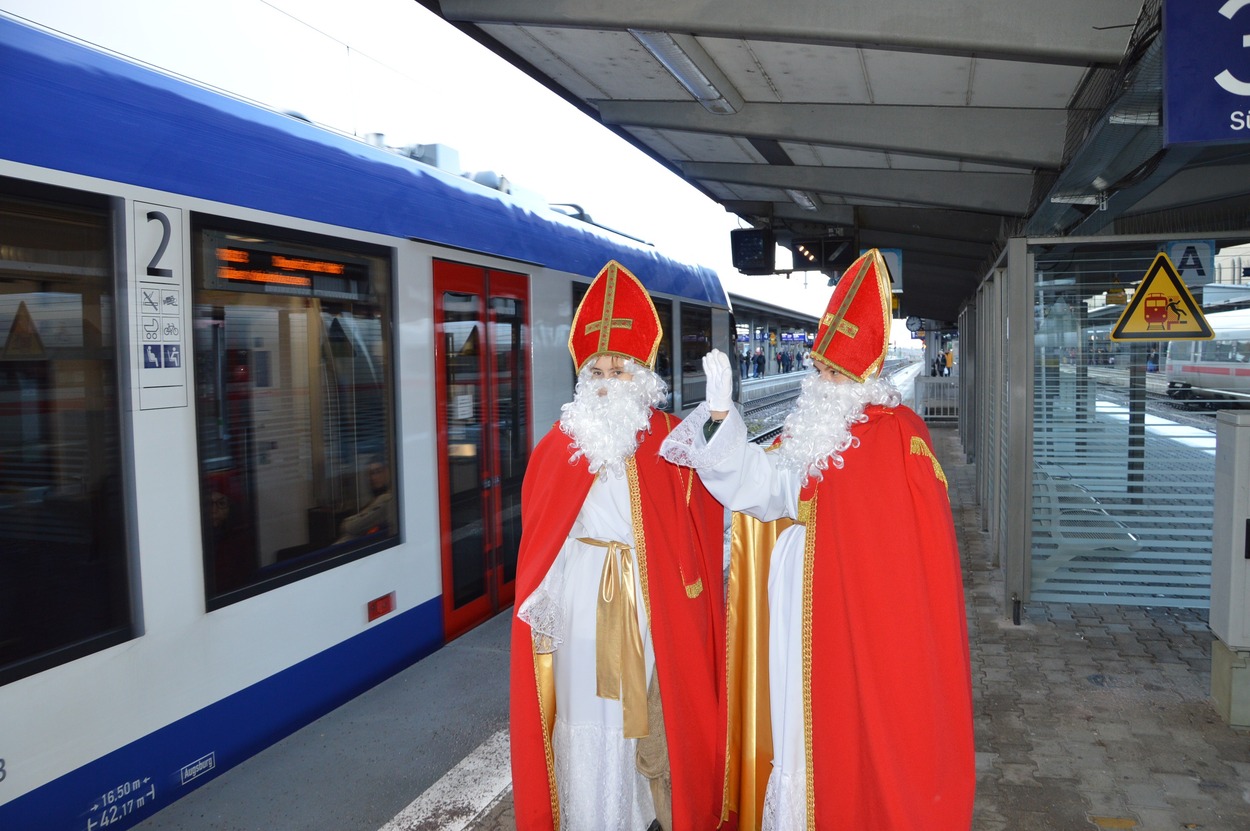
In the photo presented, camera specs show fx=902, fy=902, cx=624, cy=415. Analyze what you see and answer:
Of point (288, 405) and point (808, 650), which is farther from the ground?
point (288, 405)

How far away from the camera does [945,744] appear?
2867 millimetres

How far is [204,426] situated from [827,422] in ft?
8.12

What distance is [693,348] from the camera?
9977mm

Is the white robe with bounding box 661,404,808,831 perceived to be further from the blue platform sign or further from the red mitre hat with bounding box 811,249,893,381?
the blue platform sign

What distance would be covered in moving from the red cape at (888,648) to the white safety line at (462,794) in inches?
58.7

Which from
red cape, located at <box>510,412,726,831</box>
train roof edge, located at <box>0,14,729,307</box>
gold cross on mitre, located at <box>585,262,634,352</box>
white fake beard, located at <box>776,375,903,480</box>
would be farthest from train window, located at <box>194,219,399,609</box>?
white fake beard, located at <box>776,375,903,480</box>

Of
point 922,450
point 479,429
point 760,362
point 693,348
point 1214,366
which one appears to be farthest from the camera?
point 760,362

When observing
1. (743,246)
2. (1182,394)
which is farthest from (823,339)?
(743,246)

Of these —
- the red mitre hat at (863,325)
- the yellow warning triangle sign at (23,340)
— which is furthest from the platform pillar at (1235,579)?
the yellow warning triangle sign at (23,340)

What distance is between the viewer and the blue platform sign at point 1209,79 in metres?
3.07

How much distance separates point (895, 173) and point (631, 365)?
5.20 meters

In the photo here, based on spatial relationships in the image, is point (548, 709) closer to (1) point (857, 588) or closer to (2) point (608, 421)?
(2) point (608, 421)

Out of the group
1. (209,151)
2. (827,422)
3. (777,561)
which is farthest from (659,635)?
(209,151)

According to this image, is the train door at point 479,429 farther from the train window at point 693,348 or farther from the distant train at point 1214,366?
the distant train at point 1214,366
